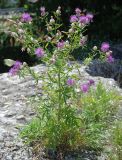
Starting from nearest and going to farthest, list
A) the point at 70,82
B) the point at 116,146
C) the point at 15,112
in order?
the point at 70,82 → the point at 116,146 → the point at 15,112

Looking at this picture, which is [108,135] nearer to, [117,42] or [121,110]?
[121,110]

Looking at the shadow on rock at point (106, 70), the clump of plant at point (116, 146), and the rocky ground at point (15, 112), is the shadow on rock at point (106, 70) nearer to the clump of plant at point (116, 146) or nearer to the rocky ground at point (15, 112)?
the rocky ground at point (15, 112)

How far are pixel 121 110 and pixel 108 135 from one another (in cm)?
65

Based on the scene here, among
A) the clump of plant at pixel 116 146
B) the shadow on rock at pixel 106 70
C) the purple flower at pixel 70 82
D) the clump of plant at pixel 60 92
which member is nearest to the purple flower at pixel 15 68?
the clump of plant at pixel 60 92

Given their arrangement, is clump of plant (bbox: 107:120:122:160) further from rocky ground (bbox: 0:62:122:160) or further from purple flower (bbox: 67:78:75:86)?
purple flower (bbox: 67:78:75:86)

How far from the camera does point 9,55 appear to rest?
893cm

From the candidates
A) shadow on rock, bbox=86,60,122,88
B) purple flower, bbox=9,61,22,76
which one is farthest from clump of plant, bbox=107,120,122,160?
shadow on rock, bbox=86,60,122,88

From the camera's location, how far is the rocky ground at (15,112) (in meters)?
4.32

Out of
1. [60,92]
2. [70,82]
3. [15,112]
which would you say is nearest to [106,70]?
[15,112]

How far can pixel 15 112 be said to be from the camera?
507cm

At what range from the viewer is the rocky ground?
4318mm

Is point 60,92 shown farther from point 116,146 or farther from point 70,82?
point 116,146

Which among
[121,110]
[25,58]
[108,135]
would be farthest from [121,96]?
[25,58]

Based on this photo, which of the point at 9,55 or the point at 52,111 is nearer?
the point at 52,111
